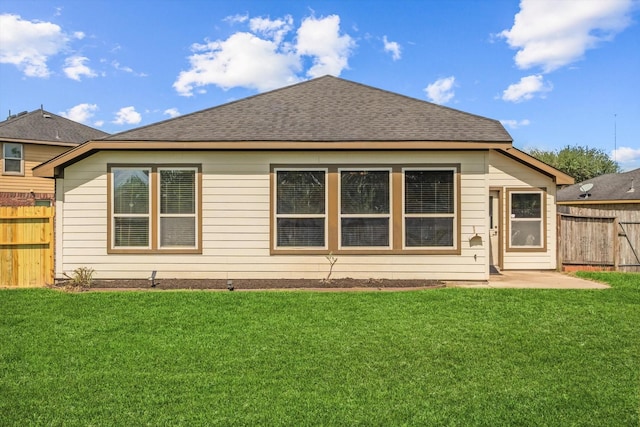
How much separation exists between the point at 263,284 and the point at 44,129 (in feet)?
61.3

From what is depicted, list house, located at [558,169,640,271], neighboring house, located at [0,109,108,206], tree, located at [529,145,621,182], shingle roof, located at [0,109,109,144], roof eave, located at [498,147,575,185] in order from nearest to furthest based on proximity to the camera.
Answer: roof eave, located at [498,147,575,185], house, located at [558,169,640,271], neighboring house, located at [0,109,108,206], shingle roof, located at [0,109,109,144], tree, located at [529,145,621,182]

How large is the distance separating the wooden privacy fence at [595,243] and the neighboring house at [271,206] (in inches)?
141

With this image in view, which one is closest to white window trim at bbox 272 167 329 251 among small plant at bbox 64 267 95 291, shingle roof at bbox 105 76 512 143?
shingle roof at bbox 105 76 512 143

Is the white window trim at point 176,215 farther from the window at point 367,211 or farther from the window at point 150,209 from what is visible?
the window at point 367,211

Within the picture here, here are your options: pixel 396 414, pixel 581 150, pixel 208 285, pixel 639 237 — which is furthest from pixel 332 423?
pixel 581 150

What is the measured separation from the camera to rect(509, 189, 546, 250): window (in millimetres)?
10547

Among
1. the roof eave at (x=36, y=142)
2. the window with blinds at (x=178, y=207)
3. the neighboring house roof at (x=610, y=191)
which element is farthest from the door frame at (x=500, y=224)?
the roof eave at (x=36, y=142)

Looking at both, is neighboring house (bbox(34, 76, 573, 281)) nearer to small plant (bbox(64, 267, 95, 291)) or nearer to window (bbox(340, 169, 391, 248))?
window (bbox(340, 169, 391, 248))

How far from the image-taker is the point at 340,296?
714cm

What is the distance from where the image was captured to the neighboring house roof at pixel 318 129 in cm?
830

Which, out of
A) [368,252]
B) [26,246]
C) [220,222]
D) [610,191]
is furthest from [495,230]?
[610,191]

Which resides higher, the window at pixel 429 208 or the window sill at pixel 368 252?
the window at pixel 429 208

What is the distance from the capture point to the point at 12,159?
63.0ft

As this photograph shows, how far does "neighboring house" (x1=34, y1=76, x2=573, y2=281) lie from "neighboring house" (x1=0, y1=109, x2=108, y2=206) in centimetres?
1180
